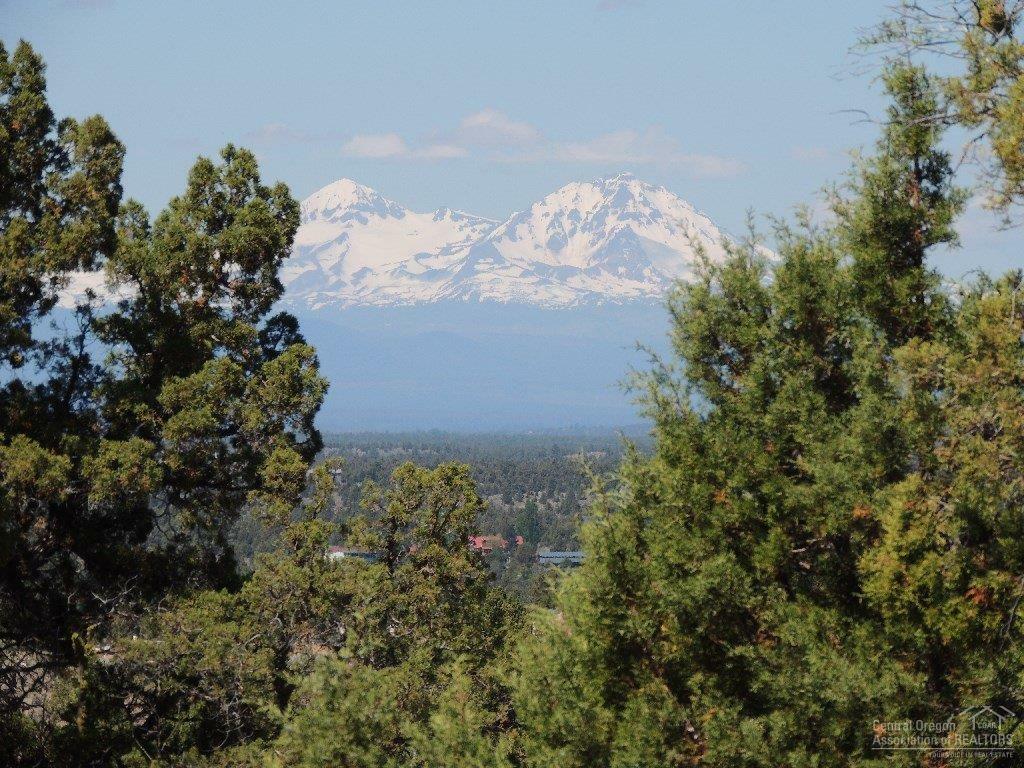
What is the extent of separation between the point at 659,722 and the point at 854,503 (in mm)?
2329

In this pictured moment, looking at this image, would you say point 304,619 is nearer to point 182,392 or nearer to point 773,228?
point 182,392

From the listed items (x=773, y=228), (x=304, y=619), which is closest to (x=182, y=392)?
(x=304, y=619)

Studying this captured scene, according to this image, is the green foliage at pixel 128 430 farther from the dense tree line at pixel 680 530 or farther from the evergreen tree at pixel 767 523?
the evergreen tree at pixel 767 523

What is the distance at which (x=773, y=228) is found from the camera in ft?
33.5

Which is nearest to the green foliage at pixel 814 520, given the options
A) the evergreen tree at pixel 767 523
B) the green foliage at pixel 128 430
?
the evergreen tree at pixel 767 523

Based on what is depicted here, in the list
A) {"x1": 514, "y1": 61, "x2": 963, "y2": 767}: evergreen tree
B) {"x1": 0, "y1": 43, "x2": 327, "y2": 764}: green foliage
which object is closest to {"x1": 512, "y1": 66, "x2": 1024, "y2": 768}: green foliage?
{"x1": 514, "y1": 61, "x2": 963, "y2": 767}: evergreen tree

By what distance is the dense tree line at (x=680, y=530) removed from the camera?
8141mm

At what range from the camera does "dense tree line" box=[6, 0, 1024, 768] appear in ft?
26.7

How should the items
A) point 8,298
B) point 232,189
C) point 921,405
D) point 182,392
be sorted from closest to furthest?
point 921,405
point 8,298
point 182,392
point 232,189

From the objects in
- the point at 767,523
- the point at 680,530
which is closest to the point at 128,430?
the point at 680,530

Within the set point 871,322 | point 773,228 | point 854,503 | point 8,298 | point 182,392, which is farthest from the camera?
point 182,392

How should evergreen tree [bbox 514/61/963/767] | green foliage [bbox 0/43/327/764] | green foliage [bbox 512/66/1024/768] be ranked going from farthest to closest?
green foliage [bbox 0/43/327/764], evergreen tree [bbox 514/61/963/767], green foliage [bbox 512/66/1024/768]

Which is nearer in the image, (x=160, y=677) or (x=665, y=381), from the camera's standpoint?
(x=665, y=381)

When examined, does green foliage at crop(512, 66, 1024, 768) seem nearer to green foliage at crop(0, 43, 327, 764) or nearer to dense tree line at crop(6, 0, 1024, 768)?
dense tree line at crop(6, 0, 1024, 768)
